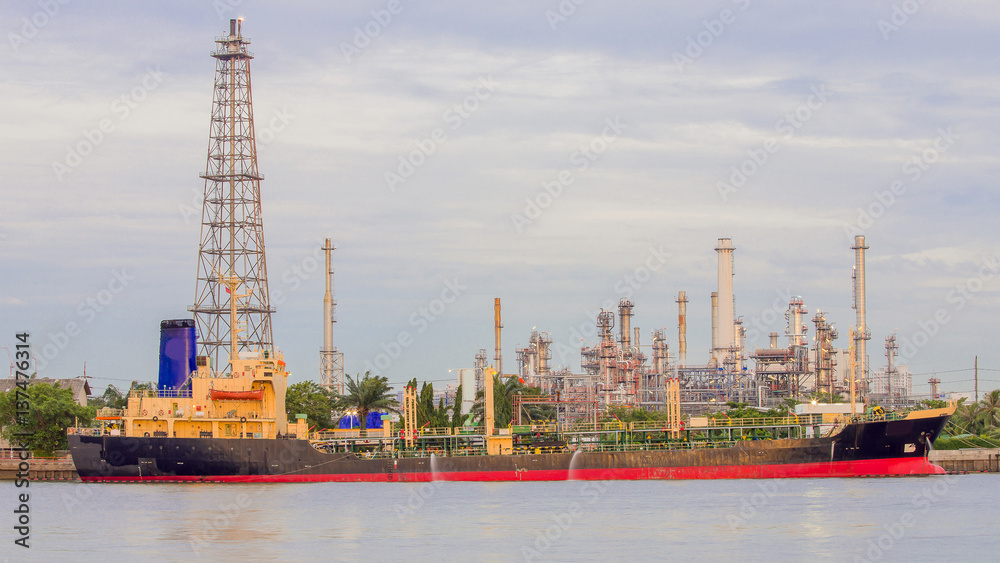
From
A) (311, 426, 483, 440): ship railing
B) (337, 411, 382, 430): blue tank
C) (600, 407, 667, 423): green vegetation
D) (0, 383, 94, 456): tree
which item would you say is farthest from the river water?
(600, 407, 667, 423): green vegetation

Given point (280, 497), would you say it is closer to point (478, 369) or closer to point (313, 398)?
point (313, 398)

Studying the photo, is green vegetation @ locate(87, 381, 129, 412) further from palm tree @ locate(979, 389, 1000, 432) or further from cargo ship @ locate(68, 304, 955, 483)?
palm tree @ locate(979, 389, 1000, 432)

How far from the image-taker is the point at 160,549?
127 ft

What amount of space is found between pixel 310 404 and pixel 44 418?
19.6 metres

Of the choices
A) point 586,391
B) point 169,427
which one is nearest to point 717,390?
point 586,391

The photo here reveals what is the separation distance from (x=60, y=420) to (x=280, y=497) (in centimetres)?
2700

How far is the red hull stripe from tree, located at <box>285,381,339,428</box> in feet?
68.4

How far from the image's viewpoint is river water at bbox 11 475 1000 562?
3775 centimetres

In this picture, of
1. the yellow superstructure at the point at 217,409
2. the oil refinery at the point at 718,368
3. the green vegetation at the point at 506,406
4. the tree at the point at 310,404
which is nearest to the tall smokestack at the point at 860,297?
the oil refinery at the point at 718,368

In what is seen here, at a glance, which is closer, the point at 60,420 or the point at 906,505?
the point at 906,505

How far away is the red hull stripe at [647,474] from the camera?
2458 inches

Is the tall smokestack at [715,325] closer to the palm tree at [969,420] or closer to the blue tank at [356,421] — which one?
the palm tree at [969,420]

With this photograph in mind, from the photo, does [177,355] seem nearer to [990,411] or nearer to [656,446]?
[656,446]

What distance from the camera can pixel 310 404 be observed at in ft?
294
